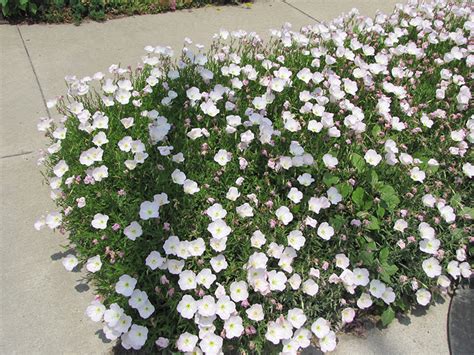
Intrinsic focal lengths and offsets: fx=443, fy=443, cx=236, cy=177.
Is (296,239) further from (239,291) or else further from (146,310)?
(146,310)

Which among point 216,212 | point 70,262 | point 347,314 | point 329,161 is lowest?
point 347,314

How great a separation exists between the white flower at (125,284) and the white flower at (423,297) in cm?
167

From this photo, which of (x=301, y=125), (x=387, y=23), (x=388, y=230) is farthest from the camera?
(x=387, y=23)

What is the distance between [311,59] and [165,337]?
8.97ft

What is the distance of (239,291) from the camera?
235 cm

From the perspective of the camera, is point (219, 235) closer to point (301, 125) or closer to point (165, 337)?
point (165, 337)

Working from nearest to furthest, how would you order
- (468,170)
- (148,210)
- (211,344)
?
1. (211,344)
2. (148,210)
3. (468,170)

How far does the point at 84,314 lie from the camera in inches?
98.5

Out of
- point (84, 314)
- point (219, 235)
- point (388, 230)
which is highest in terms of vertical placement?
point (219, 235)

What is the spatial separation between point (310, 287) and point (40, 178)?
212 centimetres

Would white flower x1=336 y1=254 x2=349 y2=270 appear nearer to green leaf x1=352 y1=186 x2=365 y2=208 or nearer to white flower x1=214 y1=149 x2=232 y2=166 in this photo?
green leaf x1=352 y1=186 x2=365 y2=208

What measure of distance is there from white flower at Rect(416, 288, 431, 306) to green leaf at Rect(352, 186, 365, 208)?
0.62 meters

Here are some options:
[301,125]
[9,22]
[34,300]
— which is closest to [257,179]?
[301,125]

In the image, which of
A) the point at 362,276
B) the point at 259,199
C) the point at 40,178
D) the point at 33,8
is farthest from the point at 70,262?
the point at 33,8
